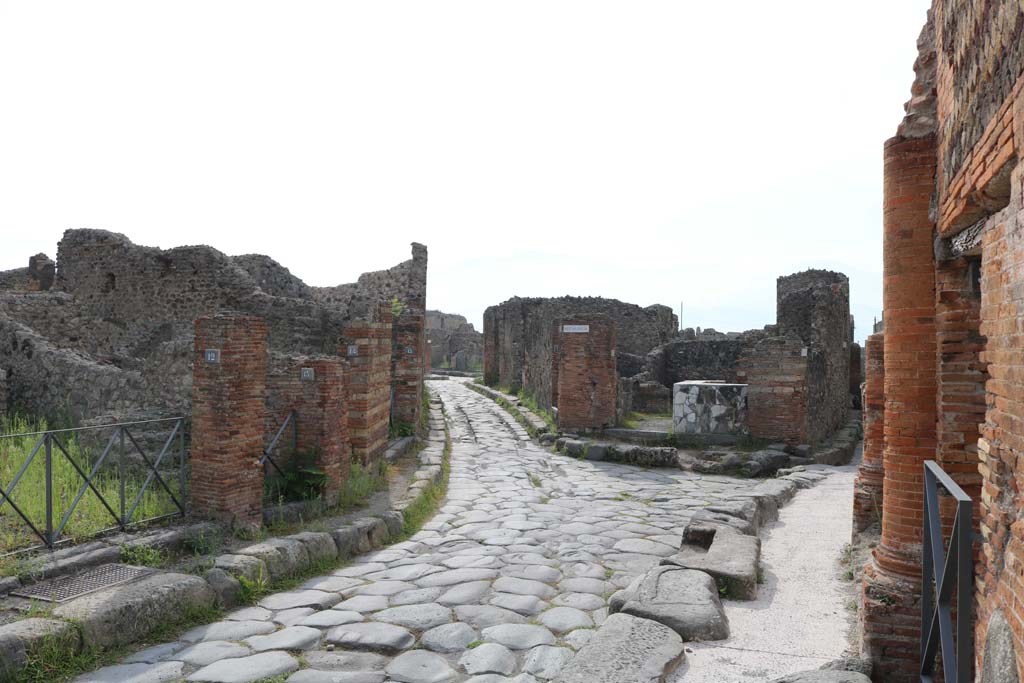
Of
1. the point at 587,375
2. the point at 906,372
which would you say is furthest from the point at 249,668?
the point at 587,375

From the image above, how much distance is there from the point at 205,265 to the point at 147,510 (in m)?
6.75

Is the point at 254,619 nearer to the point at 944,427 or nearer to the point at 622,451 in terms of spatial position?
the point at 944,427

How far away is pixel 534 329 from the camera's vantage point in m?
19.5

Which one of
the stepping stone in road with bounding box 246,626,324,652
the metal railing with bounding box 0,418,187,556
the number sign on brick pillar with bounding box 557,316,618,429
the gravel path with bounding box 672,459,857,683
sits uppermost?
the number sign on brick pillar with bounding box 557,316,618,429

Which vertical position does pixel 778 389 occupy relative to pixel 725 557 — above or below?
above

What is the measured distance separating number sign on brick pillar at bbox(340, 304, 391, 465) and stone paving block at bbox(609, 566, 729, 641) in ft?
16.8

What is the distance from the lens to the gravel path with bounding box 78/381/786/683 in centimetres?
407

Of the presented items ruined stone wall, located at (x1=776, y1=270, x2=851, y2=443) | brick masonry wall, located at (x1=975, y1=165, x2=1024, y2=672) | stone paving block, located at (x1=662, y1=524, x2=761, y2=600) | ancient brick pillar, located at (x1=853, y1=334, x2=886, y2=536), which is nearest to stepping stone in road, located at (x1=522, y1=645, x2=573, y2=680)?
stone paving block, located at (x1=662, y1=524, x2=761, y2=600)

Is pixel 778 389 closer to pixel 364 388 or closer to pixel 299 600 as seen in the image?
pixel 364 388

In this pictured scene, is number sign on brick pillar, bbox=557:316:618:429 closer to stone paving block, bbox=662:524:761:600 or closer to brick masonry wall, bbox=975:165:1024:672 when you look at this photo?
stone paving block, bbox=662:524:761:600

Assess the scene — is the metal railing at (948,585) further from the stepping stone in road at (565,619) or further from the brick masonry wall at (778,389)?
the brick masonry wall at (778,389)

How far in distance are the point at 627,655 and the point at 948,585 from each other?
1.71m

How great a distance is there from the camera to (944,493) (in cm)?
377

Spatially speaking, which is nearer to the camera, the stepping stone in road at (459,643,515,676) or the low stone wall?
the stepping stone in road at (459,643,515,676)
